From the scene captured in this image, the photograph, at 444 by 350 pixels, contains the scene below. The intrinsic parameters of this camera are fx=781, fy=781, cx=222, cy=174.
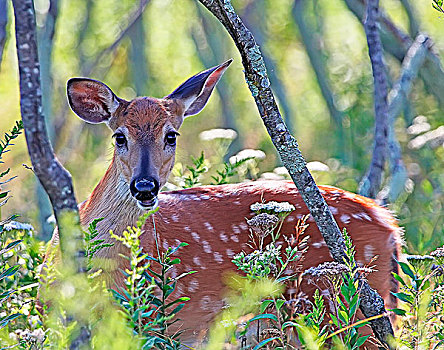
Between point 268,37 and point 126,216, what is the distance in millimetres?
5998

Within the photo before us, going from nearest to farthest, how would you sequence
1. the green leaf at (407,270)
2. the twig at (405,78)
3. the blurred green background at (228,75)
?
the green leaf at (407,270), the twig at (405,78), the blurred green background at (228,75)

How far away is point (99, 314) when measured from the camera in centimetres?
409

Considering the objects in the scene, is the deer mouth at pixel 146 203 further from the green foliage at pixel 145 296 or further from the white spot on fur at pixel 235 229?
the white spot on fur at pixel 235 229

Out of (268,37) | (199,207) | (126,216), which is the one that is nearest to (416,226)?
(199,207)

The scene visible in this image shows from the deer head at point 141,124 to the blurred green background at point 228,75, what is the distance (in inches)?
110

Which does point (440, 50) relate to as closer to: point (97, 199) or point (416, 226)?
point (416, 226)

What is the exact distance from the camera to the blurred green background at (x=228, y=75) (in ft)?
26.6

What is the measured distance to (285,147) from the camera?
11.8 feet

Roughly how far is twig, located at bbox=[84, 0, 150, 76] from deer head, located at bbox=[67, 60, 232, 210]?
4023 millimetres

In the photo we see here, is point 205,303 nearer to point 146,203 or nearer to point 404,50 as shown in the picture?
point 146,203

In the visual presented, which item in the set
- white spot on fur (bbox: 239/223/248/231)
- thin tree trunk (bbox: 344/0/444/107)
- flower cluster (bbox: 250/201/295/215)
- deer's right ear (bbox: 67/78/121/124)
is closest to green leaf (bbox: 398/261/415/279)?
flower cluster (bbox: 250/201/295/215)

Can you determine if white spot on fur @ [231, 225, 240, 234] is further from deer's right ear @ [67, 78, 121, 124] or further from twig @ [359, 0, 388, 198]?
twig @ [359, 0, 388, 198]

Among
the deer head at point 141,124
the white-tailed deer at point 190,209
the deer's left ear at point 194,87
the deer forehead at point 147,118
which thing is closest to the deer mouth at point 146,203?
the deer head at point 141,124

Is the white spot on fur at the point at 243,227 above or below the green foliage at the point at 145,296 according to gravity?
below
